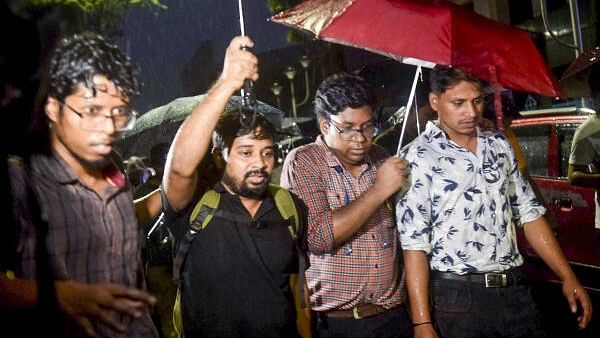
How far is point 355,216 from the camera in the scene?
3178 millimetres

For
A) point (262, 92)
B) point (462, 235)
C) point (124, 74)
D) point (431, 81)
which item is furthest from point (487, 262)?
point (262, 92)

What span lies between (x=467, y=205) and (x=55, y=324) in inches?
90.8

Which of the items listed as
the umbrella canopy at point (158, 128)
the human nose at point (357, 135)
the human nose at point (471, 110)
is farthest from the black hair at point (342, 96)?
the umbrella canopy at point (158, 128)

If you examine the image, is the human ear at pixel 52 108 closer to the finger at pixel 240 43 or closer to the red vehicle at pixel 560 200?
the finger at pixel 240 43

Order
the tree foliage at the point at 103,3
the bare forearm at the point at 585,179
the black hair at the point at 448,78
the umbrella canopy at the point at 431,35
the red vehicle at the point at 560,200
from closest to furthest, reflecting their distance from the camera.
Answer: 1. the umbrella canopy at the point at 431,35
2. the black hair at the point at 448,78
3. the bare forearm at the point at 585,179
4. the red vehicle at the point at 560,200
5. the tree foliage at the point at 103,3

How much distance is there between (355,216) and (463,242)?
2.33 feet

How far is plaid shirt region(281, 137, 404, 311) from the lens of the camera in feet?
10.8

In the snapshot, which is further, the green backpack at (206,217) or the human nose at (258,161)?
the human nose at (258,161)

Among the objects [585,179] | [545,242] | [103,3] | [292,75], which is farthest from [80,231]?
[292,75]

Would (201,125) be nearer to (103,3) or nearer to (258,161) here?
(258,161)

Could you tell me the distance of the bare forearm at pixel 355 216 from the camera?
3182 millimetres

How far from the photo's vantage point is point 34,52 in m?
2.48

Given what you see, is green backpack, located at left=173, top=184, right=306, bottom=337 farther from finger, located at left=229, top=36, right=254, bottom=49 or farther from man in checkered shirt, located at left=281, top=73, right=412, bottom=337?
finger, located at left=229, top=36, right=254, bottom=49

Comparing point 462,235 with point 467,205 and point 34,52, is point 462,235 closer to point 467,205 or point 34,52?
point 467,205
